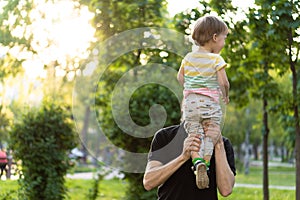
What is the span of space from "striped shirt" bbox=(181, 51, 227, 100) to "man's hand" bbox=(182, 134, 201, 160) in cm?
21

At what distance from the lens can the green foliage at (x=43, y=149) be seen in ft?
25.2

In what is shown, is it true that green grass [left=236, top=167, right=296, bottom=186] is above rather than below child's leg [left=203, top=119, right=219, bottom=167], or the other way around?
below

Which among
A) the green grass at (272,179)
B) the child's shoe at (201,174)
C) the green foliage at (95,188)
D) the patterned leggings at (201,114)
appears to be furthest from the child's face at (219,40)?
the green grass at (272,179)

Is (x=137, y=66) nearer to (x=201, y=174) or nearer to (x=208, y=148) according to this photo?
(x=208, y=148)

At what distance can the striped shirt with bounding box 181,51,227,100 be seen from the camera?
245cm

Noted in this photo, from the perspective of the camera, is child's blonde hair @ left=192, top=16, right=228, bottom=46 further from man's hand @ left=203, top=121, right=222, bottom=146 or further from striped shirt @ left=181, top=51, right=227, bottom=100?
man's hand @ left=203, top=121, right=222, bottom=146

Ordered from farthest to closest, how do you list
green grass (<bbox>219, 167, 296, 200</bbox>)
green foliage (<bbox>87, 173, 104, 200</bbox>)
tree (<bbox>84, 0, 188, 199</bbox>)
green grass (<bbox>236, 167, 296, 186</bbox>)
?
green grass (<bbox>236, 167, 296, 186</bbox>) < green grass (<bbox>219, 167, 296, 200</bbox>) < green foliage (<bbox>87, 173, 104, 200</bbox>) < tree (<bbox>84, 0, 188, 199</bbox>)

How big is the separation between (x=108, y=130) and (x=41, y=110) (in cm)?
107

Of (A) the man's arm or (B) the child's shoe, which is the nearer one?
(B) the child's shoe

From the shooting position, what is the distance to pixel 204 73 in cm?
246

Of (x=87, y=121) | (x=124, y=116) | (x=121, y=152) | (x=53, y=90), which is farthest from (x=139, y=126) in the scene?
(x=87, y=121)

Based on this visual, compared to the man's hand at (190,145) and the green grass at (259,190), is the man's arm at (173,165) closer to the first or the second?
the man's hand at (190,145)

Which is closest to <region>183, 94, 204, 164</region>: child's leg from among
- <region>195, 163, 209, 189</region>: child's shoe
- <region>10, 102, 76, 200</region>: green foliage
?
<region>195, 163, 209, 189</region>: child's shoe

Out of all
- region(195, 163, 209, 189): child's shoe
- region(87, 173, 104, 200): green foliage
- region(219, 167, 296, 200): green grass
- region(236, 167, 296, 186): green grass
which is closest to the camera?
region(195, 163, 209, 189): child's shoe
